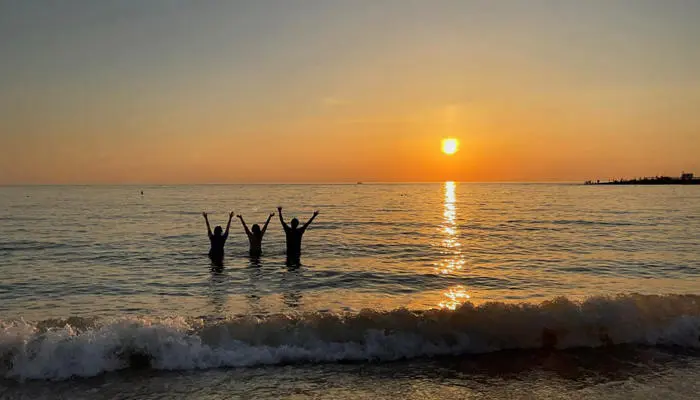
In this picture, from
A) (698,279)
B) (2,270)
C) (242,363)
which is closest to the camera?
(242,363)

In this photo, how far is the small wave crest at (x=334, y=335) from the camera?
7.65 m

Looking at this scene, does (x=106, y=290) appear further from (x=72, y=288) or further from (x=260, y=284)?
(x=260, y=284)

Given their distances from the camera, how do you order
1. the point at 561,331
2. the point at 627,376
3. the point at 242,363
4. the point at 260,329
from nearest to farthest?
the point at 627,376, the point at 242,363, the point at 260,329, the point at 561,331

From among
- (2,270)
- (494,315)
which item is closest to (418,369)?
(494,315)

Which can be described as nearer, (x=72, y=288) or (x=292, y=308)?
(x=292, y=308)

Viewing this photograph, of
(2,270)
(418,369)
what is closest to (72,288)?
(2,270)

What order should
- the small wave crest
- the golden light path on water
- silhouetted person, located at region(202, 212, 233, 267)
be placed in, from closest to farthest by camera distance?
the small wave crest
the golden light path on water
silhouetted person, located at region(202, 212, 233, 267)

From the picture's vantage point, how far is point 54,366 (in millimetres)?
7410

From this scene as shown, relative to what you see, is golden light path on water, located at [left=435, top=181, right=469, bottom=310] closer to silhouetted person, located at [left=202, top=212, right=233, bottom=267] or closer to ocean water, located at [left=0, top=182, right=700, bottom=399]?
ocean water, located at [left=0, top=182, right=700, bottom=399]

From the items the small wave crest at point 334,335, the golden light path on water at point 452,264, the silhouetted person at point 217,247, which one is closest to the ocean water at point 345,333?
the small wave crest at point 334,335

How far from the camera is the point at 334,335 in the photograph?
8438 mm

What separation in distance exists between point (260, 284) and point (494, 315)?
7.87m

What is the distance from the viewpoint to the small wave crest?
765cm

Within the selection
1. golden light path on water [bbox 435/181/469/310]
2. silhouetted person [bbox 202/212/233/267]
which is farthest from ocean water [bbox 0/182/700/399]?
silhouetted person [bbox 202/212/233/267]
